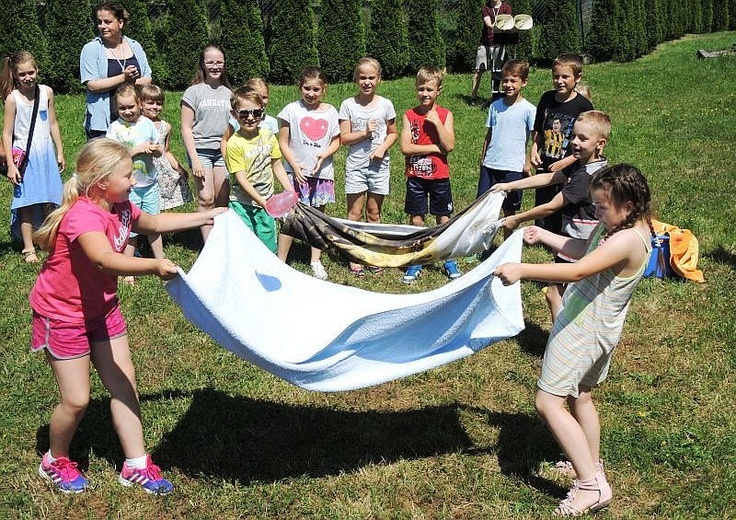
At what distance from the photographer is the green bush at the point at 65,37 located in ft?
45.3

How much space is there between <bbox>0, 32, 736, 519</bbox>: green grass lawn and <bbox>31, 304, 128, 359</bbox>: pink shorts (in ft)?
2.61

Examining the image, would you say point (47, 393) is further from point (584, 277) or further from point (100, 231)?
point (584, 277)

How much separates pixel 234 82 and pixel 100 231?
514 inches

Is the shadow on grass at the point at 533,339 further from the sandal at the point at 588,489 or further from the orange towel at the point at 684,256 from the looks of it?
the sandal at the point at 588,489

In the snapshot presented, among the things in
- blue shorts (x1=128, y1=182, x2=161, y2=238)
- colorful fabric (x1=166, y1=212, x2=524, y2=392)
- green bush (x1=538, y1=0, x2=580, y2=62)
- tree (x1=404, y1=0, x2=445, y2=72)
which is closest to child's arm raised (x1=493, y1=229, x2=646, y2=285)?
colorful fabric (x1=166, y1=212, x2=524, y2=392)

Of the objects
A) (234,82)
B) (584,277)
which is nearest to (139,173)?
(584,277)

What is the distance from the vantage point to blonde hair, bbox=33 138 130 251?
11.0 feet

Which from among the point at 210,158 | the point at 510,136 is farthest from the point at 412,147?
the point at 210,158

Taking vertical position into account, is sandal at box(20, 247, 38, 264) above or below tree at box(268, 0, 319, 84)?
below

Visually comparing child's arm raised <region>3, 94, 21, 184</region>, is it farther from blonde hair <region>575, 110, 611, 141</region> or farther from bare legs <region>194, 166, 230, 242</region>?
blonde hair <region>575, 110, 611, 141</region>

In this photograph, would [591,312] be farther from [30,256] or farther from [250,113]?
[30,256]

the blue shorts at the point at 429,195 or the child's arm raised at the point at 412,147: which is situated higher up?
the child's arm raised at the point at 412,147

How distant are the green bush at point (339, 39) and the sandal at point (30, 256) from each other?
1056 cm

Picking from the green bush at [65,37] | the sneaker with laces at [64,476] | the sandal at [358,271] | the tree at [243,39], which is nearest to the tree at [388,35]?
the tree at [243,39]
